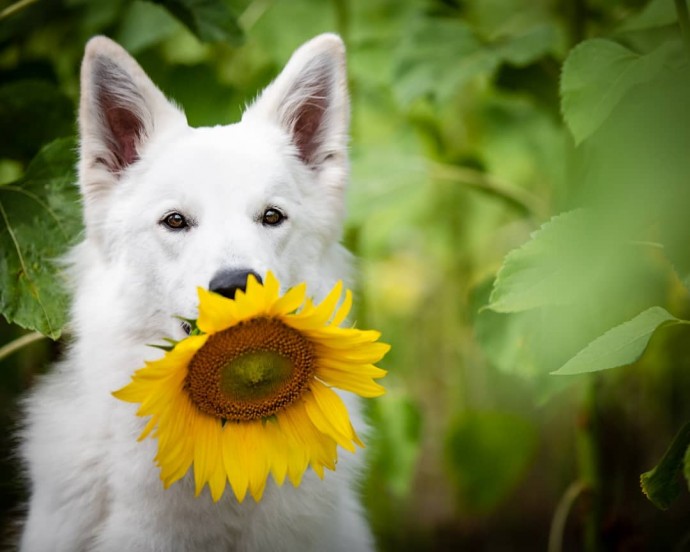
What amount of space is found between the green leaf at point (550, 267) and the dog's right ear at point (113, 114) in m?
0.94

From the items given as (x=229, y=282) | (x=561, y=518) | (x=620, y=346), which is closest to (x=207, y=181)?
(x=229, y=282)

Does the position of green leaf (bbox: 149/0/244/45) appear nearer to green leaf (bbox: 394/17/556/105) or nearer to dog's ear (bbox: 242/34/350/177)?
dog's ear (bbox: 242/34/350/177)

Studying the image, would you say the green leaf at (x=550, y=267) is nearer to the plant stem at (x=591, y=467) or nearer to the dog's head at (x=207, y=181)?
the dog's head at (x=207, y=181)

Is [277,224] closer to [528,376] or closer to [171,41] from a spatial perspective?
[528,376]

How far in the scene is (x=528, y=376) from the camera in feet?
8.10

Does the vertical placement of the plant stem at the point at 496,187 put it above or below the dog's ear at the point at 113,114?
below

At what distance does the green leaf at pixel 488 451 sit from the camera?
9.91 feet

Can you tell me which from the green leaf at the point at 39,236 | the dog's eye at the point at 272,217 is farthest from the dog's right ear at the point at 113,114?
the dog's eye at the point at 272,217

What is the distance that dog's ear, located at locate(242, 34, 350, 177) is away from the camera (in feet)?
6.21

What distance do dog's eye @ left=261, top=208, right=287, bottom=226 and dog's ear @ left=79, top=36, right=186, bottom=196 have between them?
0.38 meters

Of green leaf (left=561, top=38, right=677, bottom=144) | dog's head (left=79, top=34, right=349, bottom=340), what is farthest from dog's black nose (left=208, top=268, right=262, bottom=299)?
green leaf (left=561, top=38, right=677, bottom=144)

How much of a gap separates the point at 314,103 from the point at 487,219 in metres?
2.71

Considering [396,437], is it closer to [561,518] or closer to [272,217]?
[561,518]

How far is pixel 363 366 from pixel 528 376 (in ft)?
3.65
